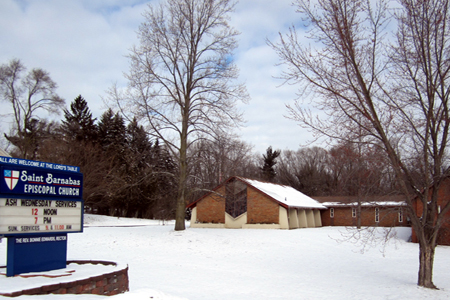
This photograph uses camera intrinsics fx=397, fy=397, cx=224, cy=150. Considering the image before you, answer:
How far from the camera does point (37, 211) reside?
30.8 feet

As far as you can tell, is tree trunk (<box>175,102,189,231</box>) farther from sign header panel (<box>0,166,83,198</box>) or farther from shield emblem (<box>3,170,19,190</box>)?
shield emblem (<box>3,170,19,190</box>)

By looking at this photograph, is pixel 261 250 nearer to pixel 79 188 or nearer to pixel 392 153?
pixel 392 153

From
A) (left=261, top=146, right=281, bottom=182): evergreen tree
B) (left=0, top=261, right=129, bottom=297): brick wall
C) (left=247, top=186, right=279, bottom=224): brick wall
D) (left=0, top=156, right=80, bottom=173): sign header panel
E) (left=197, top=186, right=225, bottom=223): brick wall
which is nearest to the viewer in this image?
(left=0, top=261, right=129, bottom=297): brick wall

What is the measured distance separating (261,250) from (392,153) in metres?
11.6

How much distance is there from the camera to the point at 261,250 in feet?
74.3

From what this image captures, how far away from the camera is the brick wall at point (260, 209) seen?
35219 millimetres

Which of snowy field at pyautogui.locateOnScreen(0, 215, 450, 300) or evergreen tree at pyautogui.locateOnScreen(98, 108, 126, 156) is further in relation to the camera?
evergreen tree at pyautogui.locateOnScreen(98, 108, 126, 156)

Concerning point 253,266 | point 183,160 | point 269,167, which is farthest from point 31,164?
point 269,167

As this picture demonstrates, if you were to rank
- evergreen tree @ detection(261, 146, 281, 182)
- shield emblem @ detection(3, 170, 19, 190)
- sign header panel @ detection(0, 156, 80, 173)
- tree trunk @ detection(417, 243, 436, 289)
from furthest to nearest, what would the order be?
evergreen tree @ detection(261, 146, 281, 182) → tree trunk @ detection(417, 243, 436, 289) → sign header panel @ detection(0, 156, 80, 173) → shield emblem @ detection(3, 170, 19, 190)

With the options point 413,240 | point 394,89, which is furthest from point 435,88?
point 413,240

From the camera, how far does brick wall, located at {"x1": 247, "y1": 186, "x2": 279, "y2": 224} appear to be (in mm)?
35219

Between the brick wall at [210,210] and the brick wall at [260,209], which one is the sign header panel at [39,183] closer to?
the brick wall at [260,209]

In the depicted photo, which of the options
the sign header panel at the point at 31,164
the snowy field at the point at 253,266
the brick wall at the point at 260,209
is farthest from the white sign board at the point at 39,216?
the brick wall at the point at 260,209

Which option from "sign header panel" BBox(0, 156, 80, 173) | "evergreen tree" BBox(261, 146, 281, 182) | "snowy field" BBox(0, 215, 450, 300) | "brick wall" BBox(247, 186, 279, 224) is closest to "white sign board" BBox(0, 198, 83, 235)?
"sign header panel" BBox(0, 156, 80, 173)
